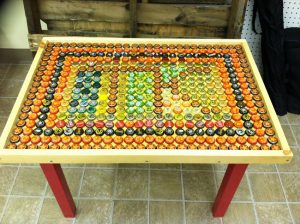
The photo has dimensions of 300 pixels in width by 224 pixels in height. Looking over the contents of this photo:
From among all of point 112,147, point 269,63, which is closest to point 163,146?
point 112,147

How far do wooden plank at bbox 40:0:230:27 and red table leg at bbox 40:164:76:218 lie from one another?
139 cm

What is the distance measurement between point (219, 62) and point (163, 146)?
0.84 metres

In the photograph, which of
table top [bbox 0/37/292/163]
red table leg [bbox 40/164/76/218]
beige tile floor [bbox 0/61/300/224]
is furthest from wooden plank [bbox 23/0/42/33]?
red table leg [bbox 40/164/76/218]

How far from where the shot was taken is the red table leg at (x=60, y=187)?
1824mm

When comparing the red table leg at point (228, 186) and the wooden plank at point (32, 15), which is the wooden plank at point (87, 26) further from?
the red table leg at point (228, 186)

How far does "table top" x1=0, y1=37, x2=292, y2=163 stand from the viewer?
1658 mm

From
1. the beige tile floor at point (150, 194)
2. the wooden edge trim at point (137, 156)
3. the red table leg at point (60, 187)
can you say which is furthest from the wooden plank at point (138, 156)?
the beige tile floor at point (150, 194)

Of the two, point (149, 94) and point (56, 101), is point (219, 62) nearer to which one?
point (149, 94)

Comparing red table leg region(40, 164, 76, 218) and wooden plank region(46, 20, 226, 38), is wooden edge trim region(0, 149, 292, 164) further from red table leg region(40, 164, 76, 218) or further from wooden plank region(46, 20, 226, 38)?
wooden plank region(46, 20, 226, 38)

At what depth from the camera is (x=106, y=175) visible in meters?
2.55

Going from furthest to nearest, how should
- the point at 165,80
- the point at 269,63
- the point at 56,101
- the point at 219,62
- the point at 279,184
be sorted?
1. the point at 269,63
2. the point at 279,184
3. the point at 219,62
4. the point at 165,80
5. the point at 56,101

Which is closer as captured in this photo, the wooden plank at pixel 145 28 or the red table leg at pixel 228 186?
the red table leg at pixel 228 186

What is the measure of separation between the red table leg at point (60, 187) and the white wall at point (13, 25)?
6.54 feet

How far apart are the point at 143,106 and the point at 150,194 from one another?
0.84m
